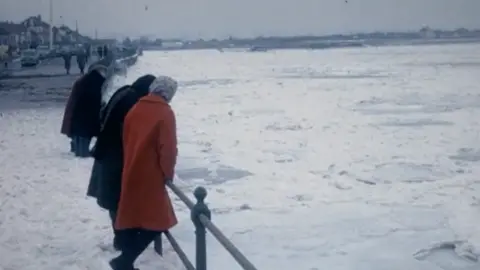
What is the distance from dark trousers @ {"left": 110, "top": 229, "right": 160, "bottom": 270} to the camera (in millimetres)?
5637

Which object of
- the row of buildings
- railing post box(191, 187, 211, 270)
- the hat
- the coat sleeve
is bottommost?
the row of buildings

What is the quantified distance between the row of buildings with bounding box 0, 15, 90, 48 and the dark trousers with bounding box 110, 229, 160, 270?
347ft

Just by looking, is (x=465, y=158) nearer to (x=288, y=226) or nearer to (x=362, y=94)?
(x=288, y=226)

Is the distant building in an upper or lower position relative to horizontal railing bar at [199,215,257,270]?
lower

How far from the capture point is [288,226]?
9.37m

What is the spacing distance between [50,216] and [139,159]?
3955 millimetres

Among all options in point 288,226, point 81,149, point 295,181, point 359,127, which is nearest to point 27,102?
point 359,127

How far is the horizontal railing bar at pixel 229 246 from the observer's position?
11.6 feet

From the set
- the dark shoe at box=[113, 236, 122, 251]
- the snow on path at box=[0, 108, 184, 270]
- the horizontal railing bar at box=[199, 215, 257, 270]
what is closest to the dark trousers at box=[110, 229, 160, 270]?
the dark shoe at box=[113, 236, 122, 251]

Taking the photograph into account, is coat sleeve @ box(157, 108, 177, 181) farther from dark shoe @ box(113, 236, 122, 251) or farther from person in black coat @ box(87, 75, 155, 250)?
dark shoe @ box(113, 236, 122, 251)

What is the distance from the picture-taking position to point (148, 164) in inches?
213

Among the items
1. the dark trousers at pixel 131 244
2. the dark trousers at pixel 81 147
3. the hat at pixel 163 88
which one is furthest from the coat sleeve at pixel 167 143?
the dark trousers at pixel 81 147

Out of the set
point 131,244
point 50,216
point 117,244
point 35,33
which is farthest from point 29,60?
point 35,33

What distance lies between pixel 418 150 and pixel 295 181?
442cm
